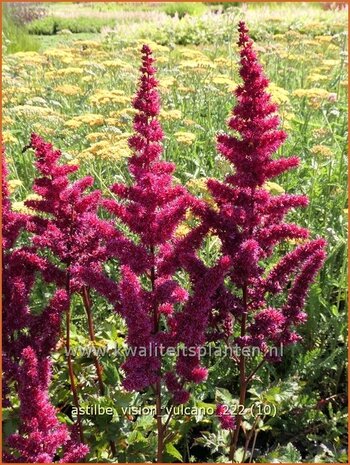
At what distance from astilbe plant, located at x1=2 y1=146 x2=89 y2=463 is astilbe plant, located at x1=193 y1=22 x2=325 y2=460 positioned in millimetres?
633

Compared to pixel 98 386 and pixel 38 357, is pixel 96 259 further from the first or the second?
pixel 98 386

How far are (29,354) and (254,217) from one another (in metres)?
0.92

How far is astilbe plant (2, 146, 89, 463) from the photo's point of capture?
231 centimetres

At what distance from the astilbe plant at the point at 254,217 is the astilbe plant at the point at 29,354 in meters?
0.63

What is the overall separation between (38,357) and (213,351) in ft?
4.21

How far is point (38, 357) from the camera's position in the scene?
8.29 feet

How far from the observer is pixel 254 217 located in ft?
8.01

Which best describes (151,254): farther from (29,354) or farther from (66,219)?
(29,354)

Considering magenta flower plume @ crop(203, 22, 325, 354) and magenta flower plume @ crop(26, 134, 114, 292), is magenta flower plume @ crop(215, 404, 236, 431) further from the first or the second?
magenta flower plume @ crop(26, 134, 114, 292)

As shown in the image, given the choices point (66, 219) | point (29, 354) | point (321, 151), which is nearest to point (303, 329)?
point (321, 151)

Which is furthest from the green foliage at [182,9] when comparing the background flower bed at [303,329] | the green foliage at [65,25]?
the background flower bed at [303,329]

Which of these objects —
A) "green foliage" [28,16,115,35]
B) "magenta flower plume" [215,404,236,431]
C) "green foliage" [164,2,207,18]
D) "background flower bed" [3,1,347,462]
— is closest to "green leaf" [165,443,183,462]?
"background flower bed" [3,1,347,462]

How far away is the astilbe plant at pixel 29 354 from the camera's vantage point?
2.31 m

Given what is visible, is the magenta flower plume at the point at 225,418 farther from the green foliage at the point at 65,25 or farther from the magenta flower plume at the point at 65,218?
the green foliage at the point at 65,25
